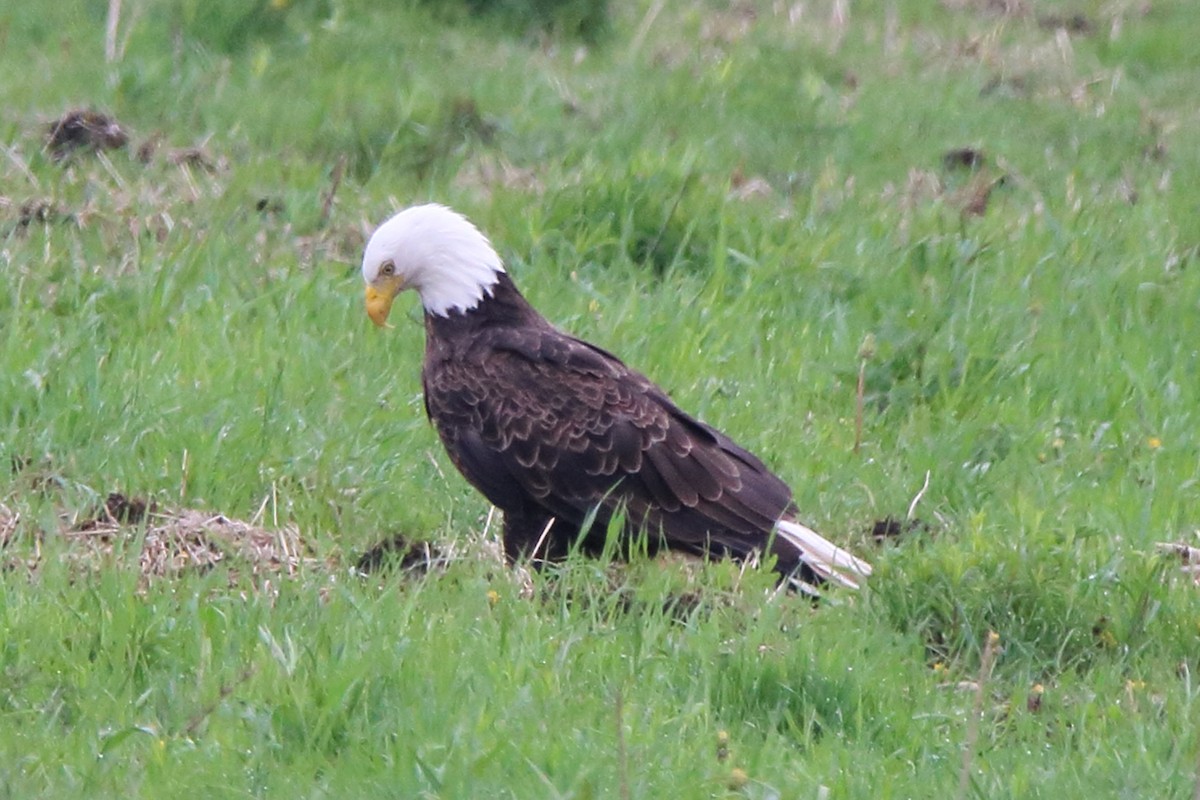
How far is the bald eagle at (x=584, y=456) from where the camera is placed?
5684mm

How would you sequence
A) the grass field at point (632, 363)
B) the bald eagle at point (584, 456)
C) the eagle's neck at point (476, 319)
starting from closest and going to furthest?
the grass field at point (632, 363) < the bald eagle at point (584, 456) < the eagle's neck at point (476, 319)

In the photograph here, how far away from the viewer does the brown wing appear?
569 cm

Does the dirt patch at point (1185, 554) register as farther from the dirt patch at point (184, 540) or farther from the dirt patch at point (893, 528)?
the dirt patch at point (184, 540)

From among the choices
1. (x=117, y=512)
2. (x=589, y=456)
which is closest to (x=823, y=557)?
(x=589, y=456)

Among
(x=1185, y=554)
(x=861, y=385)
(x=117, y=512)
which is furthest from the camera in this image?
(x=861, y=385)

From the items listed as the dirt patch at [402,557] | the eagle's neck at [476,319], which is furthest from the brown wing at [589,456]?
the dirt patch at [402,557]

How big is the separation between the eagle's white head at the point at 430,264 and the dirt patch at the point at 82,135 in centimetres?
282

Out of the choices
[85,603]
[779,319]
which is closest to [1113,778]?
[85,603]

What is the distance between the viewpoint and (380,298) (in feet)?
19.6

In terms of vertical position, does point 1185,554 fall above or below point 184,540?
above

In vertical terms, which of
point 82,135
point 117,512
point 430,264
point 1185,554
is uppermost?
point 430,264

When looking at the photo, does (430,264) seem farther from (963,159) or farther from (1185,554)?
(963,159)

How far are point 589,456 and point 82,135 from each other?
3.70 meters

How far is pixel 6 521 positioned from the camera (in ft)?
16.9
